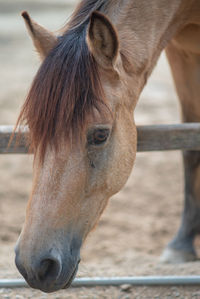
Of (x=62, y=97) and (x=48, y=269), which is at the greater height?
(x=62, y=97)

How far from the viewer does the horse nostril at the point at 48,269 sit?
1.79m

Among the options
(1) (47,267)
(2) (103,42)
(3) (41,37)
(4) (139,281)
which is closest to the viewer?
(1) (47,267)

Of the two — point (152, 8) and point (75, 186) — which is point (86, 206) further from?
point (152, 8)

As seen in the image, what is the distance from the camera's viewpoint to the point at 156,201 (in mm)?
4641

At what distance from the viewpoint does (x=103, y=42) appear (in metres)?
2.07

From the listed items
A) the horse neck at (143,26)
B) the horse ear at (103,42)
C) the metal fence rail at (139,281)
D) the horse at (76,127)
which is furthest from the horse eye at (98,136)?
the metal fence rail at (139,281)

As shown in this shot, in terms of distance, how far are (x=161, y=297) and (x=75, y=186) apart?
1013mm

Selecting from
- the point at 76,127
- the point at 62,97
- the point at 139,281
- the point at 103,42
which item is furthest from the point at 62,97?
the point at 139,281

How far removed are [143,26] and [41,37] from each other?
0.61 m

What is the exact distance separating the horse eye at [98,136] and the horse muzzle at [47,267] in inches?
20.0

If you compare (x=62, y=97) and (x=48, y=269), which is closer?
(x=48, y=269)

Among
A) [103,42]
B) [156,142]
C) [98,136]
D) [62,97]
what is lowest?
[156,142]

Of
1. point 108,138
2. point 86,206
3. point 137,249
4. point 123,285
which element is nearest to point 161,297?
point 123,285

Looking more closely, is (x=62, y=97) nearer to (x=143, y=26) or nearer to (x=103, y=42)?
(x=103, y=42)
